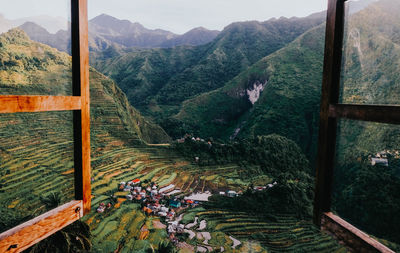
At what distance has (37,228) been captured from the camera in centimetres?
99

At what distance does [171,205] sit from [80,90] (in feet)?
51.3

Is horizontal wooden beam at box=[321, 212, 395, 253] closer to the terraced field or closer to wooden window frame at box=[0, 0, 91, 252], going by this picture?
wooden window frame at box=[0, 0, 91, 252]

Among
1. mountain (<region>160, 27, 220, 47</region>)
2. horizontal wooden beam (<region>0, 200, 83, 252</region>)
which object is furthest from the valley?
mountain (<region>160, 27, 220, 47</region>)

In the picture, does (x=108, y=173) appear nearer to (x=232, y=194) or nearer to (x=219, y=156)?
(x=232, y=194)

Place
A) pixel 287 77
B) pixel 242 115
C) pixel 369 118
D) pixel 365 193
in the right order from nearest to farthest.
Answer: pixel 369 118 < pixel 365 193 < pixel 287 77 < pixel 242 115

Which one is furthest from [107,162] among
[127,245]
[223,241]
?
[223,241]

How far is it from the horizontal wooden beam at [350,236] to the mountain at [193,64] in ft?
133

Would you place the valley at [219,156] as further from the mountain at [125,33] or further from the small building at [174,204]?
the mountain at [125,33]

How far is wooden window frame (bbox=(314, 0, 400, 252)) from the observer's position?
38.7 inches

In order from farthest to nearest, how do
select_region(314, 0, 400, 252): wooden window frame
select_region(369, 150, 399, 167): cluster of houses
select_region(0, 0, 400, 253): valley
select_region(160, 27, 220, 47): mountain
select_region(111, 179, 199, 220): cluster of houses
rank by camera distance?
select_region(160, 27, 220, 47): mountain
select_region(111, 179, 199, 220): cluster of houses
select_region(369, 150, 399, 167): cluster of houses
select_region(0, 0, 400, 253): valley
select_region(314, 0, 400, 252): wooden window frame

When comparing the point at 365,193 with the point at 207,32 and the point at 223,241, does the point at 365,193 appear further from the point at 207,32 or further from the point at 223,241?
the point at 207,32

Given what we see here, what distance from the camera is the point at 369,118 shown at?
36.6 inches

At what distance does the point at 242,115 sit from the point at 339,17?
3545 cm

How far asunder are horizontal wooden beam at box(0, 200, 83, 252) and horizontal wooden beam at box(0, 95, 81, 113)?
1.51ft
